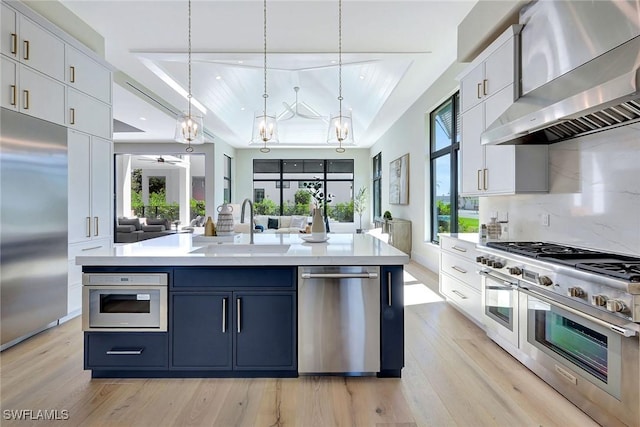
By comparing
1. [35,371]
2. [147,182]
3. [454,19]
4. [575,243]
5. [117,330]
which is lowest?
[35,371]

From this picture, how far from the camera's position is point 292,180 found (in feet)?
39.3

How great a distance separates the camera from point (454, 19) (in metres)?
3.62

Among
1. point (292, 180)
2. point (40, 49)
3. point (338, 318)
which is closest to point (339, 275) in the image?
point (338, 318)

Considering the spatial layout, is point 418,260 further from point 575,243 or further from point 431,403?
point 431,403

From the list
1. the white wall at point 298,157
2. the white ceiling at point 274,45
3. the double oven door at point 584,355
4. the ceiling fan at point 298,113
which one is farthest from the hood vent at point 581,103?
the white wall at point 298,157

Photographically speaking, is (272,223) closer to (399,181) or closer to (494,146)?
(399,181)

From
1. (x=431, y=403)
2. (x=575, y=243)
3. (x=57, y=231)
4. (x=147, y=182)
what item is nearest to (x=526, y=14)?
(x=575, y=243)

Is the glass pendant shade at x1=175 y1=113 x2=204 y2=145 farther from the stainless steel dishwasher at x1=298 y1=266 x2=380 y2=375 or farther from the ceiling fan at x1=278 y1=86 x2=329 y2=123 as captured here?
the ceiling fan at x1=278 y1=86 x2=329 y2=123

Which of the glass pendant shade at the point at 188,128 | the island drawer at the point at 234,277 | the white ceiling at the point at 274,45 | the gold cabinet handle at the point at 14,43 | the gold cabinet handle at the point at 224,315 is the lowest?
the gold cabinet handle at the point at 224,315

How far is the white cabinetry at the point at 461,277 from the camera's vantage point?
3.13m

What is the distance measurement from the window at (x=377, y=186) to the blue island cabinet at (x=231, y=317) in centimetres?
853

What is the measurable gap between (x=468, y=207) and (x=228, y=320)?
3720 mm

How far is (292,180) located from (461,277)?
9.04 metres

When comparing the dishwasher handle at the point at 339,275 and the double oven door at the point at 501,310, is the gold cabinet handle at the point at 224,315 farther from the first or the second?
the double oven door at the point at 501,310
